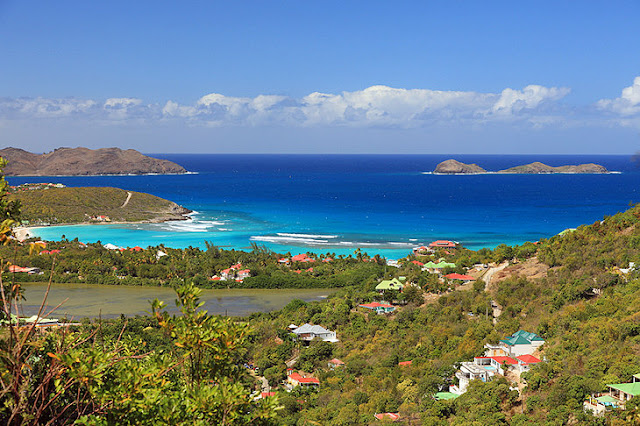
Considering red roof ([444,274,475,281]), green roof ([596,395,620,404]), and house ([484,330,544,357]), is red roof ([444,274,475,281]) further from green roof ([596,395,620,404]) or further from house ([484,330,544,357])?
green roof ([596,395,620,404])

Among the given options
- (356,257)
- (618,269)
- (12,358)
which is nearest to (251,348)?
(618,269)

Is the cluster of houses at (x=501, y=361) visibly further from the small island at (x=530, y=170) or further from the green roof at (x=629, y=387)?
the small island at (x=530, y=170)

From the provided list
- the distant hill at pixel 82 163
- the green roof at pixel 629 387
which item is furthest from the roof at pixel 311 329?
the distant hill at pixel 82 163

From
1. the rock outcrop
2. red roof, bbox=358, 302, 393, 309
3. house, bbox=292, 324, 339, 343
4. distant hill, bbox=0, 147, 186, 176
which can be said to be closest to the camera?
house, bbox=292, 324, 339, 343

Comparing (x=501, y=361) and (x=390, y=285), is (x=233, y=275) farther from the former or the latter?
(x=501, y=361)

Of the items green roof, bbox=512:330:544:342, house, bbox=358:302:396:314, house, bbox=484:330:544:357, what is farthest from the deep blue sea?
house, bbox=484:330:544:357

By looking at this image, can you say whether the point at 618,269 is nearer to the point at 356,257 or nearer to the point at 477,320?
the point at 477,320
